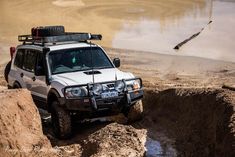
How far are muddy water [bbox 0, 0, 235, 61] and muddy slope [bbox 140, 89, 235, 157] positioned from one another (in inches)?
357

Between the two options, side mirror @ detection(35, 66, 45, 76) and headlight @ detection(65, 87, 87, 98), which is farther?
side mirror @ detection(35, 66, 45, 76)

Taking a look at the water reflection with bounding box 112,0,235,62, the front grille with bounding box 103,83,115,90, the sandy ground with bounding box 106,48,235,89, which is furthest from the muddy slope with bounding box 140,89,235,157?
the water reflection with bounding box 112,0,235,62

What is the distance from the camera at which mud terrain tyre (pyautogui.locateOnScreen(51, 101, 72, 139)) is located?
30.9ft

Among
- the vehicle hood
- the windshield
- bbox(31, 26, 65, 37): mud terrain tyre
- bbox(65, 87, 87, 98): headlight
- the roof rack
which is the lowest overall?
bbox(65, 87, 87, 98): headlight

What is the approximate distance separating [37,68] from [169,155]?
127 inches

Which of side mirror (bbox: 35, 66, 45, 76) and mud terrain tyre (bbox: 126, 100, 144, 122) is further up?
side mirror (bbox: 35, 66, 45, 76)

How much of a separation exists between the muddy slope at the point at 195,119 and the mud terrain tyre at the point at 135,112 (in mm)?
390

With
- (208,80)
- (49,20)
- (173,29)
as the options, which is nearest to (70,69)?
(208,80)

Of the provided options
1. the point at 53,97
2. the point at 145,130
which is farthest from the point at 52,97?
the point at 145,130

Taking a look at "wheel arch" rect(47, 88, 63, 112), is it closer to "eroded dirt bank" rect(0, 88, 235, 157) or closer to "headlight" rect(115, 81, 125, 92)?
"eroded dirt bank" rect(0, 88, 235, 157)

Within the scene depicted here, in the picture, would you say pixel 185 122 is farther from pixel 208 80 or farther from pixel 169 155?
pixel 208 80

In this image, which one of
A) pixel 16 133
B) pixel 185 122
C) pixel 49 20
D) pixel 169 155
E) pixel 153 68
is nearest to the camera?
pixel 16 133

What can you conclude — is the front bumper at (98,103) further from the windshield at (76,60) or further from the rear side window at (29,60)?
Answer: the rear side window at (29,60)

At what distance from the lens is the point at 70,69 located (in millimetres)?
10242
